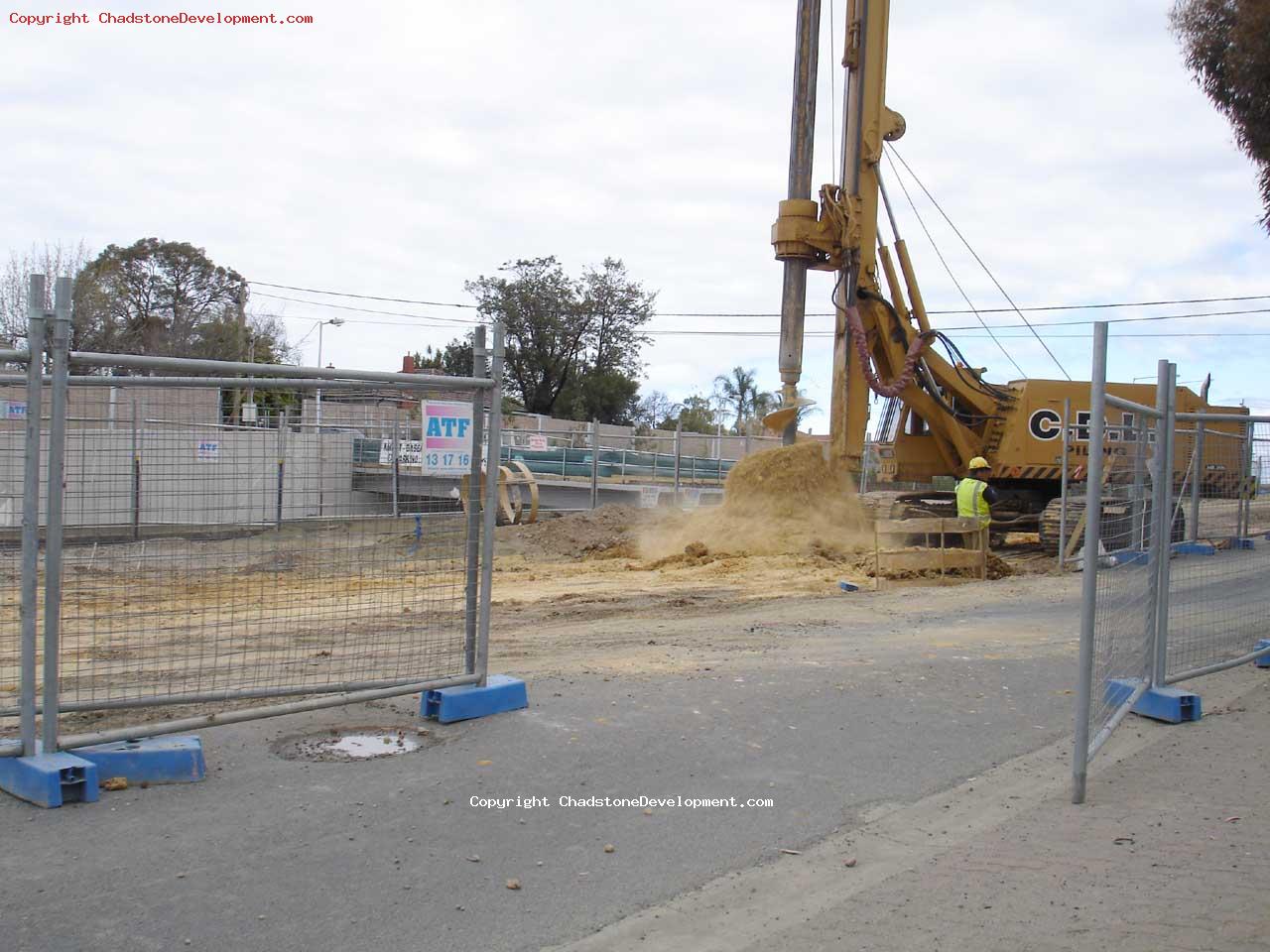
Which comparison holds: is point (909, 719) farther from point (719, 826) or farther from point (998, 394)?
point (998, 394)

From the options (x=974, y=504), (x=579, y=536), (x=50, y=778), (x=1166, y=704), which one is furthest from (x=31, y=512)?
(x=579, y=536)

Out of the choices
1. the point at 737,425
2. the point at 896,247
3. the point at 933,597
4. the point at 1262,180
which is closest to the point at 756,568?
the point at 933,597

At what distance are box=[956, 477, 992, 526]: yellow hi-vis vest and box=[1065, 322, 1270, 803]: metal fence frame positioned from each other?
6.38 m

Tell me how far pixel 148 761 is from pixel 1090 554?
4760 millimetres

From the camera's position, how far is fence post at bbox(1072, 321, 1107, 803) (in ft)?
17.4

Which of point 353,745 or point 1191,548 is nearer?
point 353,745

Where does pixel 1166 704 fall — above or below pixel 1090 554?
below

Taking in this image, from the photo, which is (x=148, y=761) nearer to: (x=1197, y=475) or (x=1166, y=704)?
(x=1166, y=704)

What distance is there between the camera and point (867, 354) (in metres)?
18.0

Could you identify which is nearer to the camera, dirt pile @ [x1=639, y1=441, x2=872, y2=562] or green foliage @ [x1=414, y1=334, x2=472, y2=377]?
dirt pile @ [x1=639, y1=441, x2=872, y2=562]

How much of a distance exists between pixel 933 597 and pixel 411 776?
29.4 feet

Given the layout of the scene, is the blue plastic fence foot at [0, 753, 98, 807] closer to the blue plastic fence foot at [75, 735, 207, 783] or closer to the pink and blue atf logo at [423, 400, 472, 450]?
the blue plastic fence foot at [75, 735, 207, 783]

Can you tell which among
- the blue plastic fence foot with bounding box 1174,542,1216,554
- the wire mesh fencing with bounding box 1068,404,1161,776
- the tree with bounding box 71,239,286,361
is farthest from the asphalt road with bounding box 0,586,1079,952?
the tree with bounding box 71,239,286,361

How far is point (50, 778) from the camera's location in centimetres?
517
